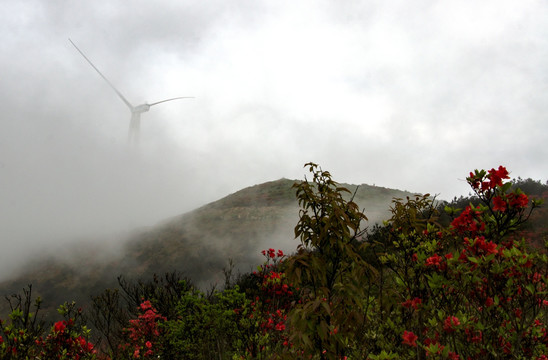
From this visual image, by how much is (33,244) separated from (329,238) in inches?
1468

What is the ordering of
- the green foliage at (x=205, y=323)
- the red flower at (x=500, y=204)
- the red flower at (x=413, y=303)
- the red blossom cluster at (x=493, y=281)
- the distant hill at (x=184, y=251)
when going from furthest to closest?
1. the distant hill at (x=184, y=251)
2. the green foliage at (x=205, y=323)
3. the red flower at (x=413, y=303)
4. the red flower at (x=500, y=204)
5. the red blossom cluster at (x=493, y=281)

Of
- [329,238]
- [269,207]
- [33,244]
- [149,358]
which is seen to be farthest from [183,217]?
[329,238]

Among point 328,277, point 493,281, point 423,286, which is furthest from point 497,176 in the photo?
point 328,277

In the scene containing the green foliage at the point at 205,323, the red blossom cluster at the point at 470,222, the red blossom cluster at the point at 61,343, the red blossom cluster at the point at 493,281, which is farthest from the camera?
the green foliage at the point at 205,323

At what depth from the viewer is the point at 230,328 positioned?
4.94 meters

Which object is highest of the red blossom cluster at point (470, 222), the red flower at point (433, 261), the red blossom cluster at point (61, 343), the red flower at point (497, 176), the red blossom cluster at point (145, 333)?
the red flower at point (497, 176)

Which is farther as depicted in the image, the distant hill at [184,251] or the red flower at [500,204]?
the distant hill at [184,251]

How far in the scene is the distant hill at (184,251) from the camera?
62.3 feet

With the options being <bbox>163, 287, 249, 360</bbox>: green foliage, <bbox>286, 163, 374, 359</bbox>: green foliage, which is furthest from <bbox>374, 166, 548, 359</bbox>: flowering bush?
<bbox>163, 287, 249, 360</bbox>: green foliage

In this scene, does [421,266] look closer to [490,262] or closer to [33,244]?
[490,262]

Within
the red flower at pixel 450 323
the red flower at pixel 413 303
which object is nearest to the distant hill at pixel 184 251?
the red flower at pixel 413 303

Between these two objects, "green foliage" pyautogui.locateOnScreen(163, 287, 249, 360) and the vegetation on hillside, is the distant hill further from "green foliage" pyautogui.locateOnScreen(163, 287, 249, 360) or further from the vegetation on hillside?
the vegetation on hillside

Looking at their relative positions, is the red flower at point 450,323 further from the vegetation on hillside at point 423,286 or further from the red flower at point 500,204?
the red flower at point 500,204

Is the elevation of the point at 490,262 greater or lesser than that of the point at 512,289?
greater
